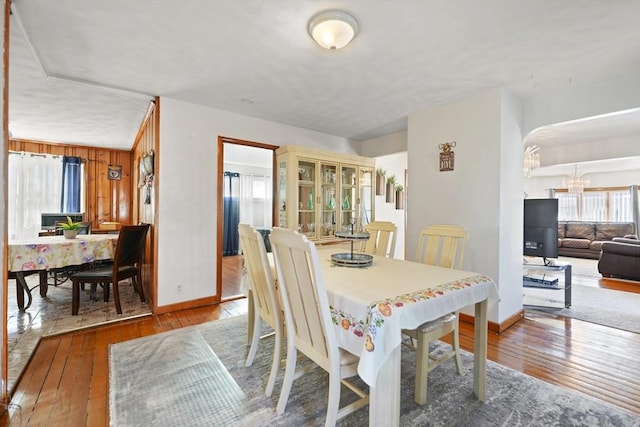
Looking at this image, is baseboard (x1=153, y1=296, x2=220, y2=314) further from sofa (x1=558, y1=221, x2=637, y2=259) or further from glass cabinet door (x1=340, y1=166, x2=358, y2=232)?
sofa (x1=558, y1=221, x2=637, y2=259)

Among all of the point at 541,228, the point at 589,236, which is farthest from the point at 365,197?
the point at 589,236

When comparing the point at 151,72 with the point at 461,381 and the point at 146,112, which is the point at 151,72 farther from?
the point at 461,381

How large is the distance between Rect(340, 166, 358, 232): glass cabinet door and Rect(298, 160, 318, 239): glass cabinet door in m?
0.46

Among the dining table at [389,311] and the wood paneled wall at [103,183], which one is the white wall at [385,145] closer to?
the dining table at [389,311]

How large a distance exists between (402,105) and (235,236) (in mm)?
5039

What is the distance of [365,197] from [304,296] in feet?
10.9

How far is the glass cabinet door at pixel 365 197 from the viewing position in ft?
14.5

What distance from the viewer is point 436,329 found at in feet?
5.45

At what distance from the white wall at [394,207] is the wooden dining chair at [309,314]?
4.17 m

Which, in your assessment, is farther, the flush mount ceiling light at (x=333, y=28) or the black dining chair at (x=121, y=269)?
the black dining chair at (x=121, y=269)

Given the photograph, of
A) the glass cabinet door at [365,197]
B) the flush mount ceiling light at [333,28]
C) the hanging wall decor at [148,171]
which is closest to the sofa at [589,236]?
the glass cabinet door at [365,197]

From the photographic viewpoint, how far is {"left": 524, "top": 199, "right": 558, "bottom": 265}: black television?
312 cm

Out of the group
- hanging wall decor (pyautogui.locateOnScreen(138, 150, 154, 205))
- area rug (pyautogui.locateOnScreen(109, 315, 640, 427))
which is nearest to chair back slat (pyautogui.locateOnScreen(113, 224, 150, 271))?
hanging wall decor (pyautogui.locateOnScreen(138, 150, 154, 205))

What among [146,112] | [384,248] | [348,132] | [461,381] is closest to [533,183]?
[348,132]
